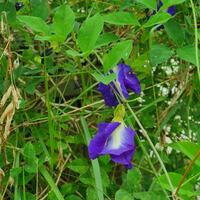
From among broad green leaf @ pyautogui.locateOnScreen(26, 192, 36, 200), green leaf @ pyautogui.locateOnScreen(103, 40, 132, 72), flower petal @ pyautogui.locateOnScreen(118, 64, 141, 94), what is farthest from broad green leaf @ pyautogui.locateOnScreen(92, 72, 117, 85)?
broad green leaf @ pyautogui.locateOnScreen(26, 192, 36, 200)

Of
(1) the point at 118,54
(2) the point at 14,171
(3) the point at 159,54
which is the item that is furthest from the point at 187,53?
(2) the point at 14,171

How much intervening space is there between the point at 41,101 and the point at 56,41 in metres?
0.41

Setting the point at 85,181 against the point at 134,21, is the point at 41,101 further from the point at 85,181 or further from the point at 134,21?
the point at 134,21

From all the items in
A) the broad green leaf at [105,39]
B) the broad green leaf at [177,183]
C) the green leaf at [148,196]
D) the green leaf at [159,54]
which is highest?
the broad green leaf at [105,39]

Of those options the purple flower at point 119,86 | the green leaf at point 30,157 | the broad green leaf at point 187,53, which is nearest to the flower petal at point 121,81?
the purple flower at point 119,86

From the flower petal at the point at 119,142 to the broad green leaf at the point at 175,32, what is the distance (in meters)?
0.21

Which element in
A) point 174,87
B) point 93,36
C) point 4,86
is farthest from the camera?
point 174,87

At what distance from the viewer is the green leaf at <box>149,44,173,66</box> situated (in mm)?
1069

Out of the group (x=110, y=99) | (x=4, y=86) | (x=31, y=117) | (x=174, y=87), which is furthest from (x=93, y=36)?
(x=174, y=87)

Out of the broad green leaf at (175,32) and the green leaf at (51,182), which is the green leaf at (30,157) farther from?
the broad green leaf at (175,32)

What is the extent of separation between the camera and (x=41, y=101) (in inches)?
52.4

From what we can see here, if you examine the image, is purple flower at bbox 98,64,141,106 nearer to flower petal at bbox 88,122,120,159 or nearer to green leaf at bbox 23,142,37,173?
flower petal at bbox 88,122,120,159

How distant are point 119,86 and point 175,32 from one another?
0.60ft

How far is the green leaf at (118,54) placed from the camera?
0.93 meters
